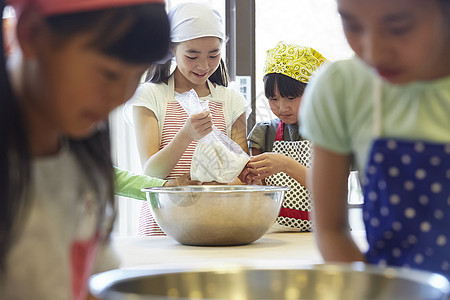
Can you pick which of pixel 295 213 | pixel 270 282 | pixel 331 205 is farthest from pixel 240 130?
pixel 270 282

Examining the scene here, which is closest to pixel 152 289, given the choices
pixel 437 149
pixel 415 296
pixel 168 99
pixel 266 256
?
pixel 415 296

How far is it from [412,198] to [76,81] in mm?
383

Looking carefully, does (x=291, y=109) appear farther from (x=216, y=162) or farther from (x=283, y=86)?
(x=216, y=162)

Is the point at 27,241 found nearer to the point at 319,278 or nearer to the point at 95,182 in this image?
the point at 95,182

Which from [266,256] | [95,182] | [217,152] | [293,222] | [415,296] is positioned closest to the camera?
[415,296]

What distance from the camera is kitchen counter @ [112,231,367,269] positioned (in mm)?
1113

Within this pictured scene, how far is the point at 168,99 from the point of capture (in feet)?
6.66

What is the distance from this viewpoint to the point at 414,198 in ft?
2.19

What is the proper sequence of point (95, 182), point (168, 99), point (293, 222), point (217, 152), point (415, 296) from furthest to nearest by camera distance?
point (168, 99) < point (293, 222) < point (217, 152) < point (95, 182) < point (415, 296)

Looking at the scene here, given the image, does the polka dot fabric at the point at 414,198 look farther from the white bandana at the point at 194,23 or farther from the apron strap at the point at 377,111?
the white bandana at the point at 194,23

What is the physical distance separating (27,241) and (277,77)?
1484 millimetres

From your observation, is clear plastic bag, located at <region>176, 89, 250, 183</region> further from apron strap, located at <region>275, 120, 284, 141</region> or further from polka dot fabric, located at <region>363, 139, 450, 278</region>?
polka dot fabric, located at <region>363, 139, 450, 278</region>

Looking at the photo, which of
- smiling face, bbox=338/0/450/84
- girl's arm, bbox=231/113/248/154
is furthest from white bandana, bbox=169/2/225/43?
smiling face, bbox=338/0/450/84

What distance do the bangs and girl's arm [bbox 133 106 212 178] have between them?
1.13m
